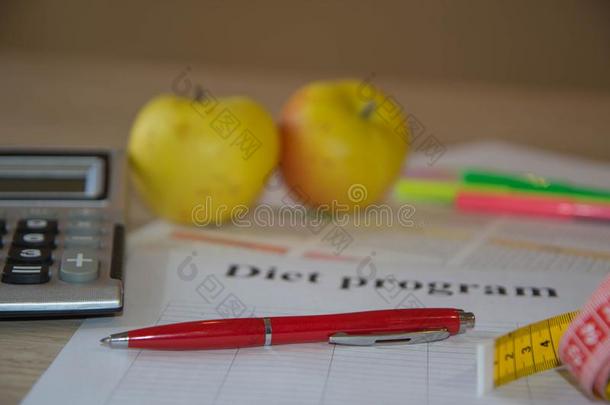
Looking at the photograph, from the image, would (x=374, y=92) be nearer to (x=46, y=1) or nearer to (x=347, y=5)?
(x=347, y=5)

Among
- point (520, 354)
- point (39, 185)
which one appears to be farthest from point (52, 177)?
point (520, 354)

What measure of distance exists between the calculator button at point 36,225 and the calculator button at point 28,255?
0.11 feet

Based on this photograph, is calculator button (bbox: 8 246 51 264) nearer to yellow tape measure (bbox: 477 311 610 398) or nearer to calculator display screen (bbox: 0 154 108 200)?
calculator display screen (bbox: 0 154 108 200)

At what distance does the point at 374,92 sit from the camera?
725 mm

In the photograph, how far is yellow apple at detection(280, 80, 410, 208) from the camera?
687 mm

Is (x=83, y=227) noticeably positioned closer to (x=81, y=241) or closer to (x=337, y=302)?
(x=81, y=241)

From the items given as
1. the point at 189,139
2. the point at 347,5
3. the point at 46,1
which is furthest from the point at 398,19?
the point at 189,139

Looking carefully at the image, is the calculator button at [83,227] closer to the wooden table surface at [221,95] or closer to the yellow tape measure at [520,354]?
the wooden table surface at [221,95]

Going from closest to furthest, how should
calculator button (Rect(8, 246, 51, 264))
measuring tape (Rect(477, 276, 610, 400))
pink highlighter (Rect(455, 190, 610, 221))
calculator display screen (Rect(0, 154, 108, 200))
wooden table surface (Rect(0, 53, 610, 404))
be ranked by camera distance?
measuring tape (Rect(477, 276, 610, 400))
calculator button (Rect(8, 246, 51, 264))
calculator display screen (Rect(0, 154, 108, 200))
pink highlighter (Rect(455, 190, 610, 221))
wooden table surface (Rect(0, 53, 610, 404))

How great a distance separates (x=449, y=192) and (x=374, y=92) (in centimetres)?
12

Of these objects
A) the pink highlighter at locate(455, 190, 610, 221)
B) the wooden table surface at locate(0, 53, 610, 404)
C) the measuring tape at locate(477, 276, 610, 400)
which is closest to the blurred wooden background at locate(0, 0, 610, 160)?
the wooden table surface at locate(0, 53, 610, 404)

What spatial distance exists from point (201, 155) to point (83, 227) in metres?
0.12

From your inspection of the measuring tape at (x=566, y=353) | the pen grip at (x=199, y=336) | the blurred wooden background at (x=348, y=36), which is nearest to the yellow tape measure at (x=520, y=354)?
the measuring tape at (x=566, y=353)

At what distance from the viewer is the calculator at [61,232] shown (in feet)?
1.56
